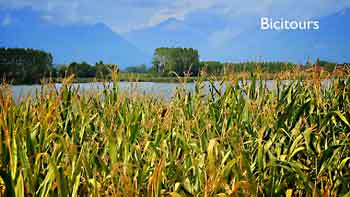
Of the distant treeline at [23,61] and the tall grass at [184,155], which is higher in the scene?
the distant treeline at [23,61]

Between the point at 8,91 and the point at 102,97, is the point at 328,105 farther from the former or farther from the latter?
the point at 8,91

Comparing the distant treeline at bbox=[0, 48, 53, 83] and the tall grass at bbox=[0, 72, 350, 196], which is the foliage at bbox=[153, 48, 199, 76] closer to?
the tall grass at bbox=[0, 72, 350, 196]

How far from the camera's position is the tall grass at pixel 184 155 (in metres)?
1.75

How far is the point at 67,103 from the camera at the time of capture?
3.62 m

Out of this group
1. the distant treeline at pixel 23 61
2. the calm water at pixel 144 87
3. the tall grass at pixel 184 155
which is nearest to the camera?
the tall grass at pixel 184 155

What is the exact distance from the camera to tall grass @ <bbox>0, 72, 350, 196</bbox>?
1745 mm

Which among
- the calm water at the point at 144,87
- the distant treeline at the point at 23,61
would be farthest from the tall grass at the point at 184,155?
the distant treeline at the point at 23,61

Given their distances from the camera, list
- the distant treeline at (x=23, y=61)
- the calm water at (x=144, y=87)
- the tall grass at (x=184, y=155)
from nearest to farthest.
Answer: the tall grass at (x=184, y=155) < the calm water at (x=144, y=87) < the distant treeline at (x=23, y=61)

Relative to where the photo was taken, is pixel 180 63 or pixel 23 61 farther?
pixel 23 61

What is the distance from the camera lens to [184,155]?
218 cm

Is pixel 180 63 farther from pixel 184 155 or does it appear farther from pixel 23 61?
pixel 23 61

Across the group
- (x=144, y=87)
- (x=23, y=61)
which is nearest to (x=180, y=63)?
(x=144, y=87)

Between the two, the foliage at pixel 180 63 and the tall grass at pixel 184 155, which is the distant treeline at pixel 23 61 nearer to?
the foliage at pixel 180 63

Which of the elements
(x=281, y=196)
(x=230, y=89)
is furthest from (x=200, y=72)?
(x=281, y=196)
